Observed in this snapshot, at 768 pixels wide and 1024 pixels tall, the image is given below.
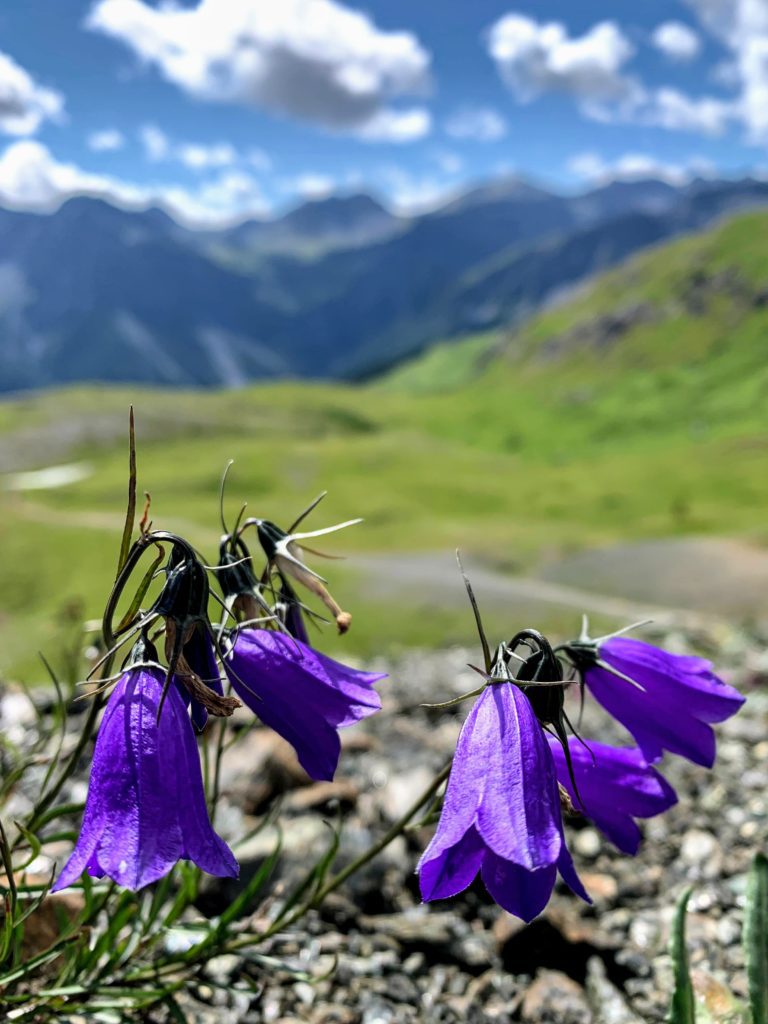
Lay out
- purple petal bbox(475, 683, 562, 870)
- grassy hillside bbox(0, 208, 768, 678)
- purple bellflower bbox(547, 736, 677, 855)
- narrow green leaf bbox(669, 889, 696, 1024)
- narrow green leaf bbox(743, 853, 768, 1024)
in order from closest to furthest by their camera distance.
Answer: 1. purple petal bbox(475, 683, 562, 870)
2. purple bellflower bbox(547, 736, 677, 855)
3. narrow green leaf bbox(669, 889, 696, 1024)
4. narrow green leaf bbox(743, 853, 768, 1024)
5. grassy hillside bbox(0, 208, 768, 678)

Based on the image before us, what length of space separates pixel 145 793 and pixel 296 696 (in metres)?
0.51

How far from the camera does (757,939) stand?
3125 millimetres

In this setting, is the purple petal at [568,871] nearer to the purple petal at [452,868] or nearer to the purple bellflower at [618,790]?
the purple petal at [452,868]

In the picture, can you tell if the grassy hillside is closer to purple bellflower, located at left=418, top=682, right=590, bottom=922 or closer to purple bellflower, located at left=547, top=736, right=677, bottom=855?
purple bellflower, located at left=547, top=736, right=677, bottom=855

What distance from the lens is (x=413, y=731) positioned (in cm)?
Answer: 870

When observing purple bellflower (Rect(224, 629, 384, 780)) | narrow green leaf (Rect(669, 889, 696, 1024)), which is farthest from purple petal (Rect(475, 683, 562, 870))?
narrow green leaf (Rect(669, 889, 696, 1024))

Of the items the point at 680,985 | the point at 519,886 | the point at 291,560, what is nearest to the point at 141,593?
the point at 291,560

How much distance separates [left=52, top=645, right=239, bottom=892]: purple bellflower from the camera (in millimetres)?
2023

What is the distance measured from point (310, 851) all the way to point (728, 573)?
105ft

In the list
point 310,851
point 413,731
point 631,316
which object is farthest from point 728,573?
point 631,316

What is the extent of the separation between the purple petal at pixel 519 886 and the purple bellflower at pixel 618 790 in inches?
24.6

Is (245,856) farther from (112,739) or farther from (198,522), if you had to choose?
(198,522)

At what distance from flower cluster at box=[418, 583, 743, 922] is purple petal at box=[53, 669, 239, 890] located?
591 millimetres

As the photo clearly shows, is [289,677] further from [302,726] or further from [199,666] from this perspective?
[199,666]
